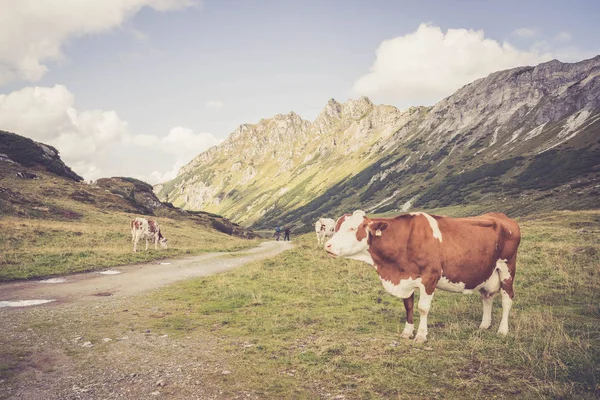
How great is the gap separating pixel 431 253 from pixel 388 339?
237 centimetres

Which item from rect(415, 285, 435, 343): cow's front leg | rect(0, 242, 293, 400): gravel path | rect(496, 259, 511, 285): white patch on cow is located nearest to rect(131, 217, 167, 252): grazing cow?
rect(0, 242, 293, 400): gravel path

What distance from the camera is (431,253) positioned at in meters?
8.37

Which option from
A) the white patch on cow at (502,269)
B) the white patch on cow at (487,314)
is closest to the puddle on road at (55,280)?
the white patch on cow at (487,314)

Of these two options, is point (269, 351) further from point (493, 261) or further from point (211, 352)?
point (493, 261)

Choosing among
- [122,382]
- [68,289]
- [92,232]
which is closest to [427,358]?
[122,382]

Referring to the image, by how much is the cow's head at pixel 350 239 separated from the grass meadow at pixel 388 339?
2.16 m

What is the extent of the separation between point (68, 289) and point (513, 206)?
11524 centimetres

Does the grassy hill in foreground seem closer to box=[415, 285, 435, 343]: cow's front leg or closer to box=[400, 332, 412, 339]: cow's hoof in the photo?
box=[400, 332, 412, 339]: cow's hoof

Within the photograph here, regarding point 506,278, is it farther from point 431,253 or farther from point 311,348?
point 311,348

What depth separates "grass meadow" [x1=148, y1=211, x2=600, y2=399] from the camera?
19.0ft

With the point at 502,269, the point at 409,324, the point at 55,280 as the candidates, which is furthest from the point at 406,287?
the point at 55,280

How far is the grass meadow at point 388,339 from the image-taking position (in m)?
5.79

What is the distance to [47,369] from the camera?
6918mm

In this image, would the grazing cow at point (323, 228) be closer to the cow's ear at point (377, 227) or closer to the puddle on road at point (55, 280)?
the puddle on road at point (55, 280)
